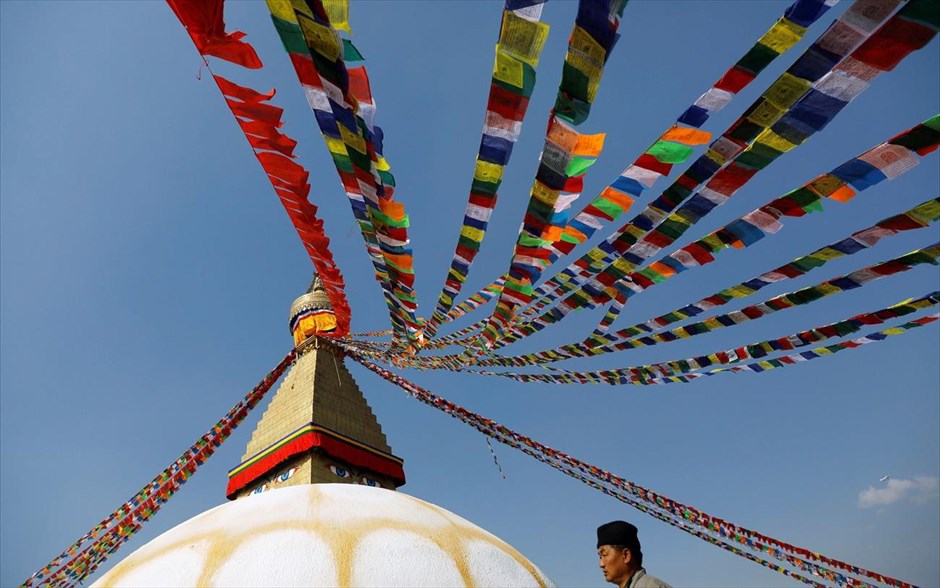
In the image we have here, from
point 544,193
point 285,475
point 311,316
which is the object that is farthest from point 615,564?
point 311,316

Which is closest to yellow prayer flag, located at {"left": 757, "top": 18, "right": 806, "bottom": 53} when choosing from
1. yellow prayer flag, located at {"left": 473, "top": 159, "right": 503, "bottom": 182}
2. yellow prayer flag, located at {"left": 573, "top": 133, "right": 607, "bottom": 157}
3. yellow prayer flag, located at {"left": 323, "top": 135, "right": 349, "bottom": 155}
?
yellow prayer flag, located at {"left": 573, "top": 133, "right": 607, "bottom": 157}

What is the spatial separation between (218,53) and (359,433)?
9134 millimetres

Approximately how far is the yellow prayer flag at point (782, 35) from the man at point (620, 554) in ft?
8.51

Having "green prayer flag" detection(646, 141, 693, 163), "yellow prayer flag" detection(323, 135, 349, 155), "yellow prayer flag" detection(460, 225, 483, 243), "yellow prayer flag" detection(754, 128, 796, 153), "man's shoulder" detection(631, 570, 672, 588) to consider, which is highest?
"yellow prayer flag" detection(323, 135, 349, 155)

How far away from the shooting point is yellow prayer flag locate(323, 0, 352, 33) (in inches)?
92.5

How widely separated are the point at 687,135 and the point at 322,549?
320 cm

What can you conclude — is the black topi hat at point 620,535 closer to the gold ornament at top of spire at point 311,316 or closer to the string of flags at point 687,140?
the string of flags at point 687,140

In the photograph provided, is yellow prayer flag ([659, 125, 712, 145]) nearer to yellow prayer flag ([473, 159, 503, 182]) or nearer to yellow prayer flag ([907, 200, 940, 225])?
yellow prayer flag ([473, 159, 503, 182])

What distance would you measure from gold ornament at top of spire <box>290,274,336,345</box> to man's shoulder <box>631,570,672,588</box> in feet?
35.7

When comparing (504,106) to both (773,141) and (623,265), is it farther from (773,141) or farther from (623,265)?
(623,265)

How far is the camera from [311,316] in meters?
13.2

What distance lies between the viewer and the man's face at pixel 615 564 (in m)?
2.77

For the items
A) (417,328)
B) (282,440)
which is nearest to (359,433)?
(282,440)

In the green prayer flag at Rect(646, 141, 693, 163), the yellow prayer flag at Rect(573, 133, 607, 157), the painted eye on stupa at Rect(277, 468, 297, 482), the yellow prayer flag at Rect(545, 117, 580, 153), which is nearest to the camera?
the yellow prayer flag at Rect(545, 117, 580, 153)
